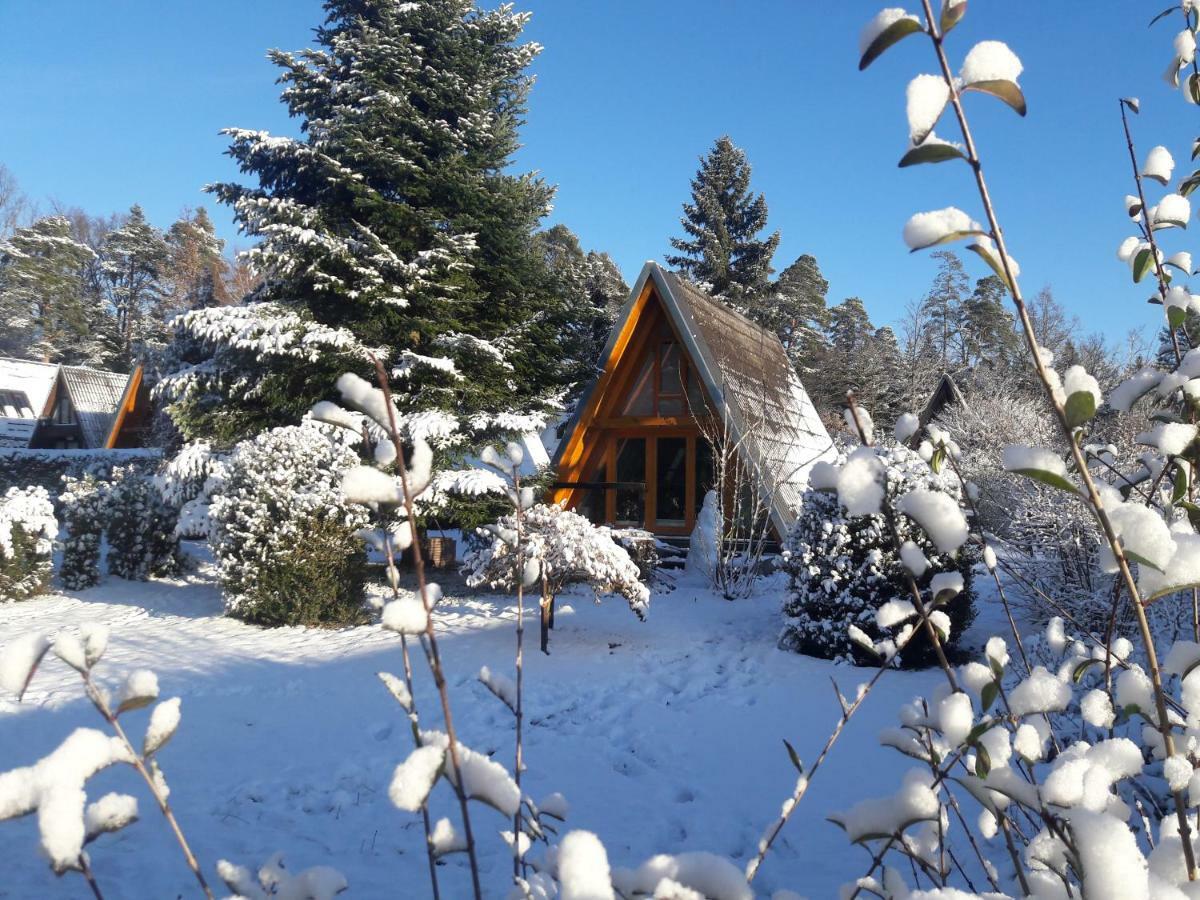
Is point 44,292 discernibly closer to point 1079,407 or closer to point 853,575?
point 853,575

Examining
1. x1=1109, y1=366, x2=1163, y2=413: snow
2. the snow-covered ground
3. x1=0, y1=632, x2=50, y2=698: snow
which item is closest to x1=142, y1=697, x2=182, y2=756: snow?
x1=0, y1=632, x2=50, y2=698: snow

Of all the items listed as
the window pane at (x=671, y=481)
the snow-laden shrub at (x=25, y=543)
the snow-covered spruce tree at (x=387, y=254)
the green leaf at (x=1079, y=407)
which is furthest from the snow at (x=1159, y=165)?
the snow-laden shrub at (x=25, y=543)

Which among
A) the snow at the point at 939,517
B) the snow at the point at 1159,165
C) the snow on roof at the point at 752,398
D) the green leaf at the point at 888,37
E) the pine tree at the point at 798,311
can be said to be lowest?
the snow at the point at 939,517

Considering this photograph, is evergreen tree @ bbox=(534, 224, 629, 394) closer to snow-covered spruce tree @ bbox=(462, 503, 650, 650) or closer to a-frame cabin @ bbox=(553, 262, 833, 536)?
a-frame cabin @ bbox=(553, 262, 833, 536)

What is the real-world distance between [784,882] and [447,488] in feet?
23.7

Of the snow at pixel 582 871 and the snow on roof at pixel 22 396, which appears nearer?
the snow at pixel 582 871

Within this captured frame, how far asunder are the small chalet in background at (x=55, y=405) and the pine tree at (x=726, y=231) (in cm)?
2250

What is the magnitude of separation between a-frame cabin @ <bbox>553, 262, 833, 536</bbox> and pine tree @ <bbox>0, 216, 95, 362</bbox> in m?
35.7

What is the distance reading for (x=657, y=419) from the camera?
11.9 metres

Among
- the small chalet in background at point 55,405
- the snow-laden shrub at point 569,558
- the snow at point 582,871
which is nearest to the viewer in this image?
the snow at point 582,871

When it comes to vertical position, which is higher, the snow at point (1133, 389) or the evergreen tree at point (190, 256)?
the evergreen tree at point (190, 256)

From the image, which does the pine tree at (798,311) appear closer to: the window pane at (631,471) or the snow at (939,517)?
the window pane at (631,471)

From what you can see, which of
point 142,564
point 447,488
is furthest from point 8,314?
point 447,488

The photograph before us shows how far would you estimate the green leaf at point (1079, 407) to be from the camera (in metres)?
0.75
